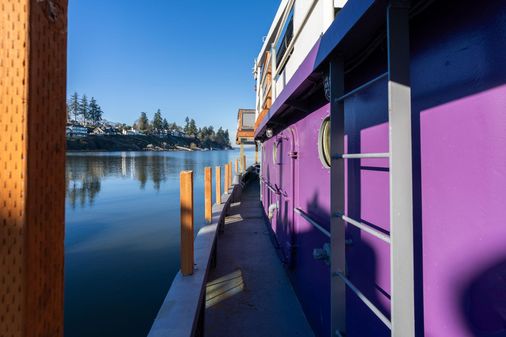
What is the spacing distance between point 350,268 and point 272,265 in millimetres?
3430

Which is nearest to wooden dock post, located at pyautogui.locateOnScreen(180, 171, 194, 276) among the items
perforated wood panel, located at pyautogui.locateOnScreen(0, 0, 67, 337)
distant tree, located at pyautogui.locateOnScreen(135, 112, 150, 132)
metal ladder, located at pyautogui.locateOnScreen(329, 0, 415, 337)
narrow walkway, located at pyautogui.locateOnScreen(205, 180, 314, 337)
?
narrow walkway, located at pyautogui.locateOnScreen(205, 180, 314, 337)

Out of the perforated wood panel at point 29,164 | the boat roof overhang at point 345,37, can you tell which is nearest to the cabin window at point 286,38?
the boat roof overhang at point 345,37

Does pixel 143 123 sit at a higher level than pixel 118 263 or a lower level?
higher

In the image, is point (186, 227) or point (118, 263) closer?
point (186, 227)

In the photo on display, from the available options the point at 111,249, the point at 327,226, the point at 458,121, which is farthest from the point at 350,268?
the point at 111,249

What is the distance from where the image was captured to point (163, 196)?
2016 cm

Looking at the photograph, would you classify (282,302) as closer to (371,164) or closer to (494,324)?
(371,164)

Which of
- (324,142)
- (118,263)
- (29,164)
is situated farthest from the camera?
(118,263)

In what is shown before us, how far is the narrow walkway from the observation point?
3668 millimetres

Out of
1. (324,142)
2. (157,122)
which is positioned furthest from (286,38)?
(157,122)

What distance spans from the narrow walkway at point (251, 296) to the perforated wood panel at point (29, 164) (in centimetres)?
340

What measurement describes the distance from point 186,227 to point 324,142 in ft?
6.96

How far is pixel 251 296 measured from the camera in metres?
4.43

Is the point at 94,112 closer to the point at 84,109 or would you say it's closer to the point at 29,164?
the point at 84,109
